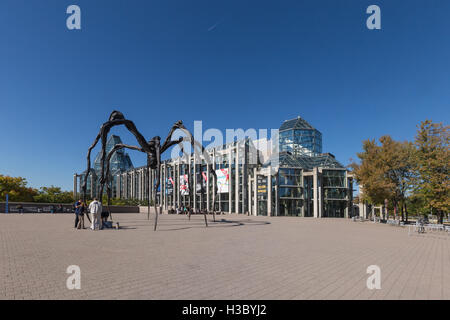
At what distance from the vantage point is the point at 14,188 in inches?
1889

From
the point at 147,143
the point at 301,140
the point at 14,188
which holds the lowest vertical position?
the point at 14,188

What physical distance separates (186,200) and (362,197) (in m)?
53.2

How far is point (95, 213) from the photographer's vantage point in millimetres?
15414

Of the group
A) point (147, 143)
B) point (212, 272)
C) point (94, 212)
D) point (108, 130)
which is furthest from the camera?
point (147, 143)

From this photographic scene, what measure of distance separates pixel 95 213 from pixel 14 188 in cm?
4468

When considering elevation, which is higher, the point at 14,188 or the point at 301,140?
the point at 301,140

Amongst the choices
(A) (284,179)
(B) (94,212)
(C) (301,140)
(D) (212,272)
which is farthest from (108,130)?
(C) (301,140)

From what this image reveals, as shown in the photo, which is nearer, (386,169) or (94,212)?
(94,212)

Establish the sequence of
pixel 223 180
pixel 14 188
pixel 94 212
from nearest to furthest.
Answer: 1. pixel 94 212
2. pixel 14 188
3. pixel 223 180

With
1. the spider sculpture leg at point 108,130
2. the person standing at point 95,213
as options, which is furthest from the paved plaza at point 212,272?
the person standing at point 95,213

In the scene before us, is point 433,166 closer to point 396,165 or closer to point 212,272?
point 396,165

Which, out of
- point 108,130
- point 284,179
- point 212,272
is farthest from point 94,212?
point 284,179
